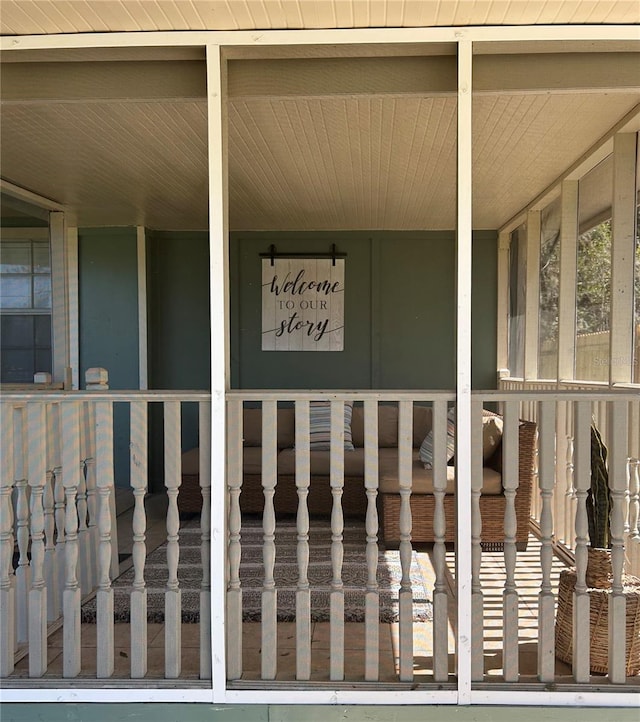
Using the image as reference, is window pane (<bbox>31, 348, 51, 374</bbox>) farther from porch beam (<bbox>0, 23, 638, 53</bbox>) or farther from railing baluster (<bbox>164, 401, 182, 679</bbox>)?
porch beam (<bbox>0, 23, 638, 53</bbox>)

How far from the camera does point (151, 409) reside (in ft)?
21.6

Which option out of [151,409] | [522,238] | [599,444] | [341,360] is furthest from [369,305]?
[599,444]

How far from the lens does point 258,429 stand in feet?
20.5

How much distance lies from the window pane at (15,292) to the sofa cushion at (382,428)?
2.86 meters

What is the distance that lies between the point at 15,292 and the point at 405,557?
3.56 meters

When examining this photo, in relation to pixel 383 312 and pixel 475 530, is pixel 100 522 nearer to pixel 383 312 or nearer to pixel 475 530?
pixel 475 530

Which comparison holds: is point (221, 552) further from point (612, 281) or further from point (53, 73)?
point (612, 281)

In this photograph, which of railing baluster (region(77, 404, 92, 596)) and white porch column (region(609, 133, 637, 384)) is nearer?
railing baluster (region(77, 404, 92, 596))

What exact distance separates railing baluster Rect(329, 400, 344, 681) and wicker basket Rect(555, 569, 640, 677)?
103 cm

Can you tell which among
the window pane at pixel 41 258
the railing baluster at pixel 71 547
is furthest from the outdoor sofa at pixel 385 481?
the railing baluster at pixel 71 547

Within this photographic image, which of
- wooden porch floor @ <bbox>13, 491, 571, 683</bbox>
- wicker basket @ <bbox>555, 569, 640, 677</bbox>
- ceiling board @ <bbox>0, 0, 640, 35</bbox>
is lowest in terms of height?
wooden porch floor @ <bbox>13, 491, 571, 683</bbox>

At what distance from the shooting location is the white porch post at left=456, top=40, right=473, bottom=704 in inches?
100

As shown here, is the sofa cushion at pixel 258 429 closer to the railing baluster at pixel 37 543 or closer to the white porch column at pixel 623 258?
the white porch column at pixel 623 258

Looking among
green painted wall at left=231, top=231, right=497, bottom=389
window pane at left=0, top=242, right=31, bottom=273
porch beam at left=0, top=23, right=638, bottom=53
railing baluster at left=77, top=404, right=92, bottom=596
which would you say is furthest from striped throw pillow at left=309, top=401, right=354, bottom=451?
porch beam at left=0, top=23, right=638, bottom=53
